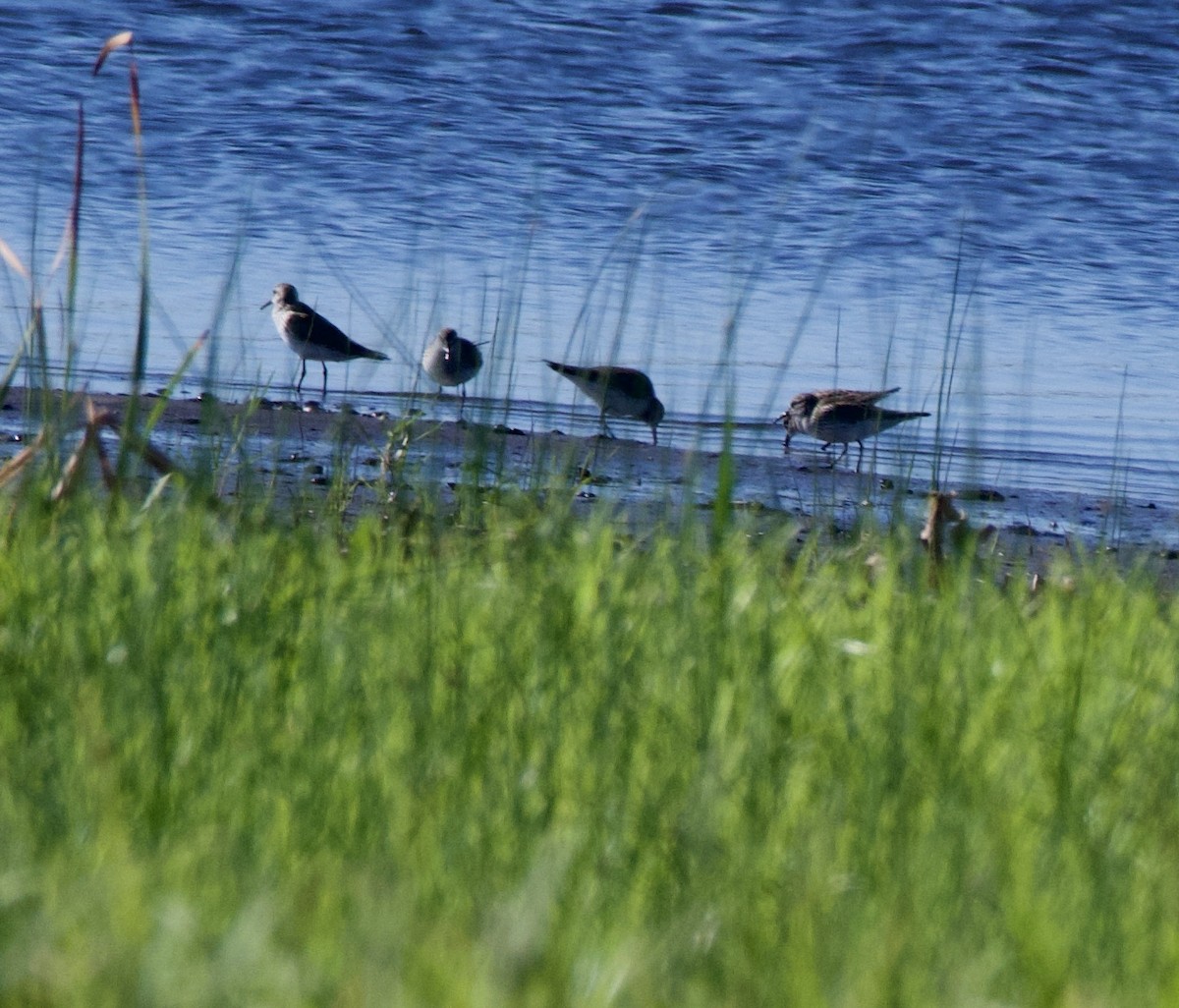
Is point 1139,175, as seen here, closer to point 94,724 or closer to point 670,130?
point 670,130

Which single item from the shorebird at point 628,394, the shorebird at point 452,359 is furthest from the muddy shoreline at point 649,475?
the shorebird at point 452,359

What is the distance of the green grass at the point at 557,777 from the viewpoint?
148 cm

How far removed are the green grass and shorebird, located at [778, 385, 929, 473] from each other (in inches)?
176

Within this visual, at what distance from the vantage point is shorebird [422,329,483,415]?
8.23 m

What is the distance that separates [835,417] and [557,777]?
5.95m

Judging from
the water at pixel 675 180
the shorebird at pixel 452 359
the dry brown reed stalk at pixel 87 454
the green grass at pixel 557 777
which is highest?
the water at pixel 675 180

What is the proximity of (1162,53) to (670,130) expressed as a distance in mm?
4179

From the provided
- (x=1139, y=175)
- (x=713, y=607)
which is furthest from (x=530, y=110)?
(x=713, y=607)

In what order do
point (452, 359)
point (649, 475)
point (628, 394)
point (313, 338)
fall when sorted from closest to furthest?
point (628, 394) < point (649, 475) < point (452, 359) < point (313, 338)

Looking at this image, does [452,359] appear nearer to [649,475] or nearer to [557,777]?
[649,475]

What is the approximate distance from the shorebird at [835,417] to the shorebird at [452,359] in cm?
152

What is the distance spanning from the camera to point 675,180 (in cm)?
1079

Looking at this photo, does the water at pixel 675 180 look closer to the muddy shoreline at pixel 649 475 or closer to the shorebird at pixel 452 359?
the shorebird at pixel 452 359

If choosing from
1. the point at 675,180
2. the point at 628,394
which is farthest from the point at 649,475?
the point at 675,180
